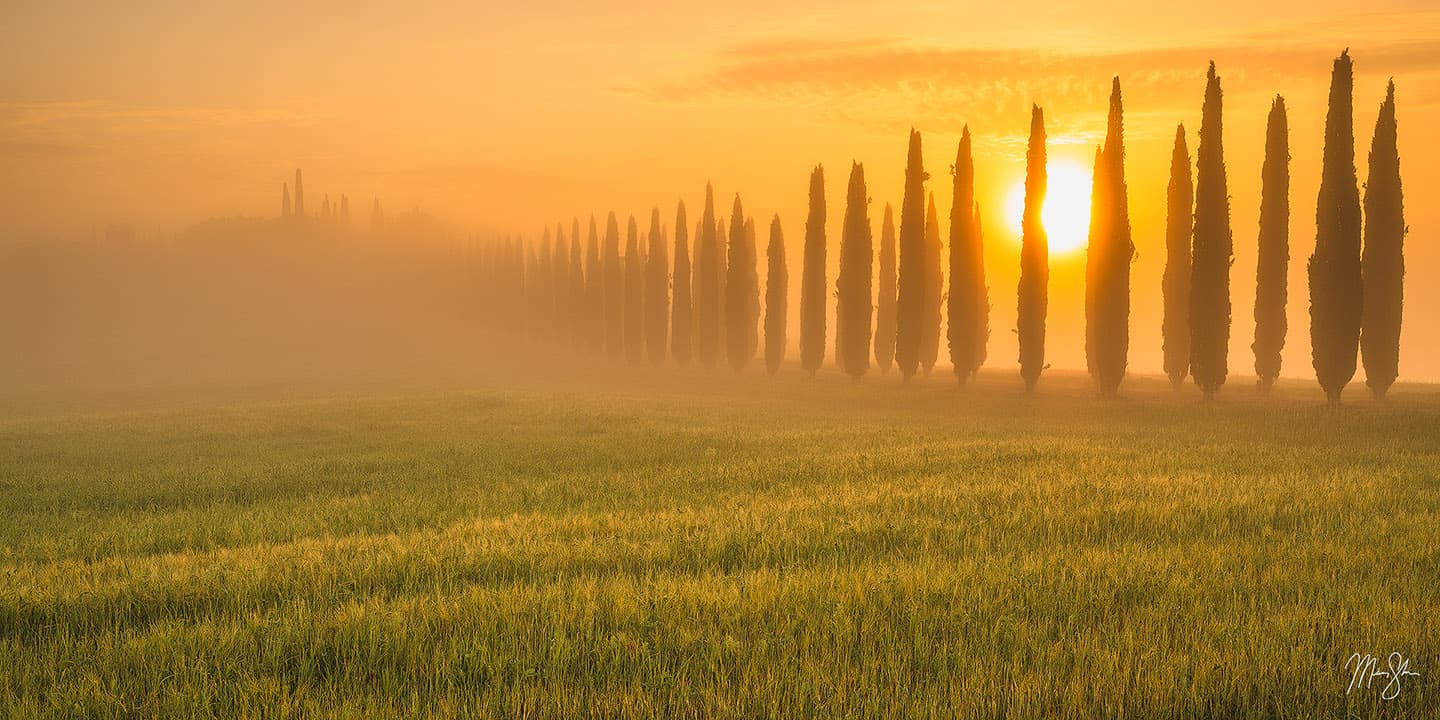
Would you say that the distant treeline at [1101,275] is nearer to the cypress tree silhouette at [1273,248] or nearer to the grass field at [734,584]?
the cypress tree silhouette at [1273,248]

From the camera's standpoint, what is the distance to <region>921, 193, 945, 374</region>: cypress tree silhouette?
53062mm

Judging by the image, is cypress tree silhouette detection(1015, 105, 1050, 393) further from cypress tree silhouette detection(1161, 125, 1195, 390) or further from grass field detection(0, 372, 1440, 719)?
grass field detection(0, 372, 1440, 719)

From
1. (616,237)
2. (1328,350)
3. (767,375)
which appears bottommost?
(767,375)

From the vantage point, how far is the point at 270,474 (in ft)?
52.5

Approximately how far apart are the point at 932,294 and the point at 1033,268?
17.0 meters

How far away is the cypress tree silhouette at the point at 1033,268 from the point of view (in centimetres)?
3766

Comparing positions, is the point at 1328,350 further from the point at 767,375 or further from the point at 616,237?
the point at 616,237

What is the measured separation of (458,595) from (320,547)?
2907 millimetres

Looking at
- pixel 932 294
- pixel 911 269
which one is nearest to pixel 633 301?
pixel 932 294

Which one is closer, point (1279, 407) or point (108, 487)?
point (108, 487)

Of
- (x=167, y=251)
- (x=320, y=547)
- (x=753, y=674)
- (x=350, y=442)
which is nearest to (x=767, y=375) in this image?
(x=350, y=442)

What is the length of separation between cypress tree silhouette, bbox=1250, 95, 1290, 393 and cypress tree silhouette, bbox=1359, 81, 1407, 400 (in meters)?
6.18

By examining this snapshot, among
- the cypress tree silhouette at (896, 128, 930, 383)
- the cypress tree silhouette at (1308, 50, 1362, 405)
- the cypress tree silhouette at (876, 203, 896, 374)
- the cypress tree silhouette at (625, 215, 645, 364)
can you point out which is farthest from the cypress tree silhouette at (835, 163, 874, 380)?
the cypress tree silhouette at (625, 215, 645, 364)

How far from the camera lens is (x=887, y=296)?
6009 cm
